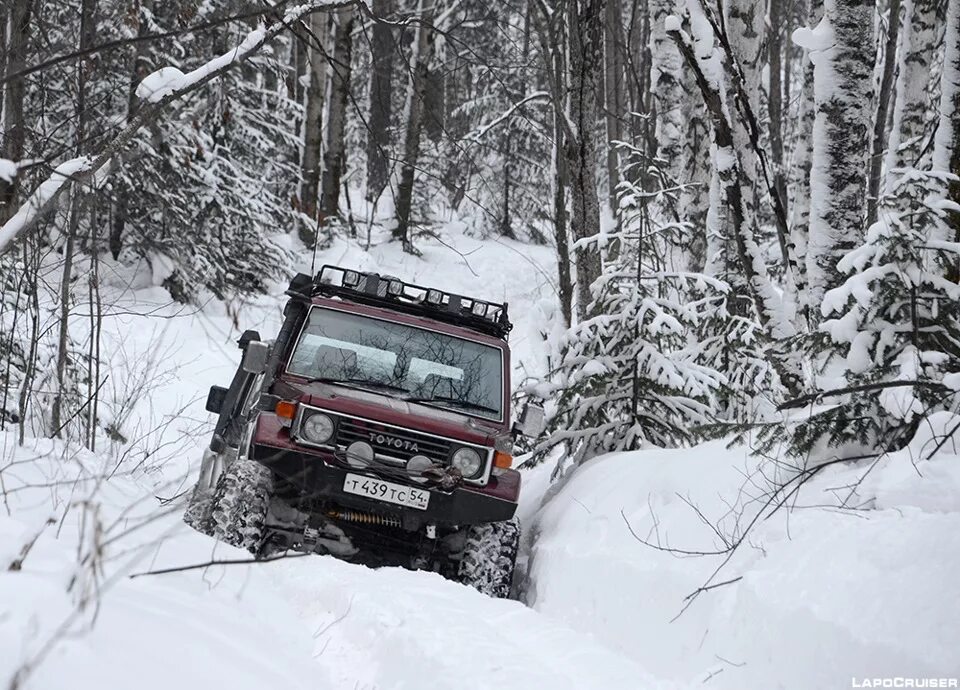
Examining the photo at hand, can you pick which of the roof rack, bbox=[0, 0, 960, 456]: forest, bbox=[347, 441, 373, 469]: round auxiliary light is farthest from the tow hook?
bbox=[0, 0, 960, 456]: forest

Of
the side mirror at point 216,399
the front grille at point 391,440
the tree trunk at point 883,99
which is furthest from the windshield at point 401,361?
the tree trunk at point 883,99

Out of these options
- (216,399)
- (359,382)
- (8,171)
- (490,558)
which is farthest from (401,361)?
(8,171)

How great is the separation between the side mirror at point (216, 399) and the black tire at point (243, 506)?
9.22 feet

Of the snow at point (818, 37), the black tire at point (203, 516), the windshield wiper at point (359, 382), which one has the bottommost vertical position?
the black tire at point (203, 516)

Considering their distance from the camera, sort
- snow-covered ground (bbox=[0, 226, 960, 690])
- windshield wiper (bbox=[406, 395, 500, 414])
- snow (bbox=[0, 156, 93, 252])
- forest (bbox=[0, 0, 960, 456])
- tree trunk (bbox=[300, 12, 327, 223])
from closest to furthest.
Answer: snow-covered ground (bbox=[0, 226, 960, 690]) < snow (bbox=[0, 156, 93, 252]) < forest (bbox=[0, 0, 960, 456]) < windshield wiper (bbox=[406, 395, 500, 414]) < tree trunk (bbox=[300, 12, 327, 223])

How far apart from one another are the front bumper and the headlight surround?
0.36 ft

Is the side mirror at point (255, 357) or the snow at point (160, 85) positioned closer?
the snow at point (160, 85)

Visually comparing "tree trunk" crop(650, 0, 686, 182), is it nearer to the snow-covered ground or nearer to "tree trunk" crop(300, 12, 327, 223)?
the snow-covered ground

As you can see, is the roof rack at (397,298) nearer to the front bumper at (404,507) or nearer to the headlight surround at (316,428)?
the headlight surround at (316,428)

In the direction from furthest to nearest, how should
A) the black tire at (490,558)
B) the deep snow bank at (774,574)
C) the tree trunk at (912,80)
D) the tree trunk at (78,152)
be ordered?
the tree trunk at (912,80), the black tire at (490,558), the deep snow bank at (774,574), the tree trunk at (78,152)

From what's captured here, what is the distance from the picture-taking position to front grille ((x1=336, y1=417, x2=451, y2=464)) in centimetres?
666

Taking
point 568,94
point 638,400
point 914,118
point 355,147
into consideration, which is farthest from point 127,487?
point 355,147

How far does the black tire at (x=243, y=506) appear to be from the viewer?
638cm

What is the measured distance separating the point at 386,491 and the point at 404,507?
0.17 meters
